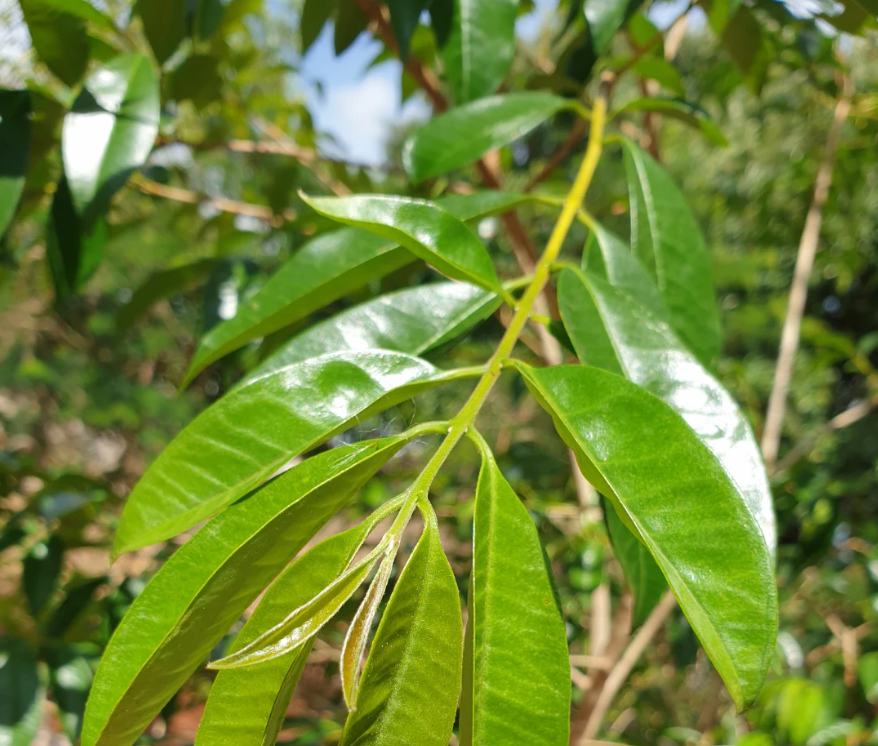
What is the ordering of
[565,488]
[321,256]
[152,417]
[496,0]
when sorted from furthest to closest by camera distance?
1. [152,417]
2. [565,488]
3. [496,0]
4. [321,256]

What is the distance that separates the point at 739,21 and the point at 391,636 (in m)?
0.66

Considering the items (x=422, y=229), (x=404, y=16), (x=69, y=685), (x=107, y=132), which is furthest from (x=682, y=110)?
(x=69, y=685)

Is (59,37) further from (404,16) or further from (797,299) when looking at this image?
(797,299)

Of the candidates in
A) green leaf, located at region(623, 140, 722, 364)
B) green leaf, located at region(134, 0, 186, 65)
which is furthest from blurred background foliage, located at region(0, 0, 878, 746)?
green leaf, located at region(623, 140, 722, 364)

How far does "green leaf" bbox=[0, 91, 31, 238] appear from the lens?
42 cm

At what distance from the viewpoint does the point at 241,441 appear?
28cm

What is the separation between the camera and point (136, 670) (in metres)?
0.24

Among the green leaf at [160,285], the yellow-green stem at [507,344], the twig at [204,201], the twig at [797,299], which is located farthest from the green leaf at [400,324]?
the twig at [797,299]

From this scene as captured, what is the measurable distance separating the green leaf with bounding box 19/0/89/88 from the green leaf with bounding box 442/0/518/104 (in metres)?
0.28

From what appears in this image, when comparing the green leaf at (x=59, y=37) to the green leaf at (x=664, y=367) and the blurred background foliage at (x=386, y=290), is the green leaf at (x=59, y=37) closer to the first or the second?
the blurred background foliage at (x=386, y=290)

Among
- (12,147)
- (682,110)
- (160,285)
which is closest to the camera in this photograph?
(12,147)

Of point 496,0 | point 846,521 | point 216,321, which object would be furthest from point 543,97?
point 846,521

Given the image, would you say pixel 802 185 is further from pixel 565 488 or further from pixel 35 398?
pixel 35 398

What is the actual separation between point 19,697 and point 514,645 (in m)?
0.62
